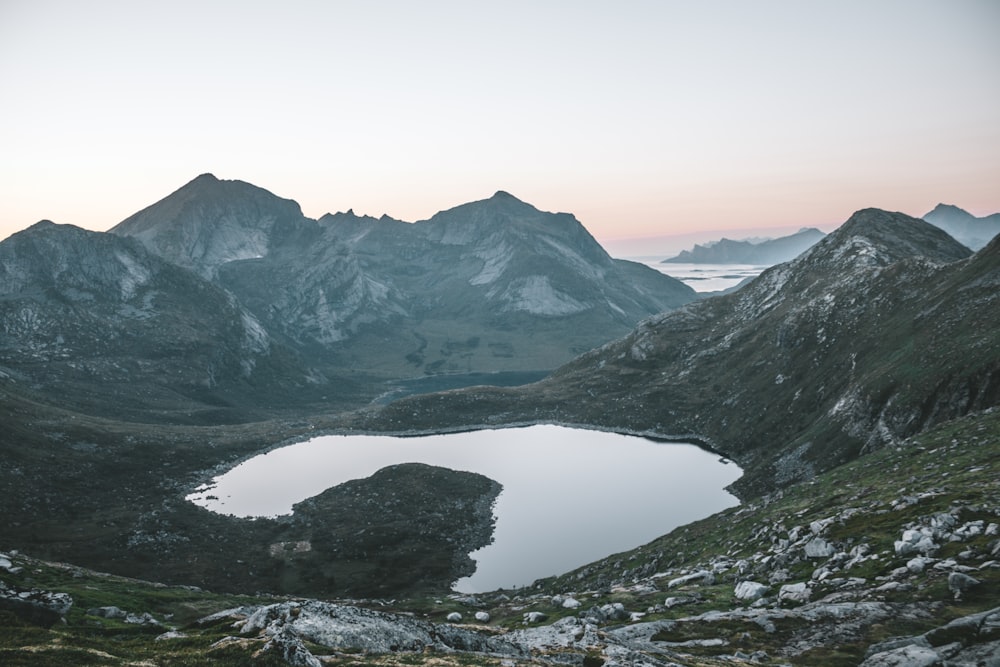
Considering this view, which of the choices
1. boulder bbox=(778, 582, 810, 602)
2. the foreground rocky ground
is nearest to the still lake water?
the foreground rocky ground

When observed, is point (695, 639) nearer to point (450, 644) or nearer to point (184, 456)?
point (450, 644)

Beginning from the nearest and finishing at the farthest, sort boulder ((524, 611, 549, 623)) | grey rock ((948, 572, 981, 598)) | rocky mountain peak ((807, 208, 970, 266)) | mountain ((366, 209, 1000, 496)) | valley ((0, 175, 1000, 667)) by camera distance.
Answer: grey rock ((948, 572, 981, 598)) → valley ((0, 175, 1000, 667)) → boulder ((524, 611, 549, 623)) → mountain ((366, 209, 1000, 496)) → rocky mountain peak ((807, 208, 970, 266))

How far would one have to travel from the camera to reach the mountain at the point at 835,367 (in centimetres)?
9081

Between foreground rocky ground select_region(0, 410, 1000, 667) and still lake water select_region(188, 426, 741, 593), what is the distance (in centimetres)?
4177

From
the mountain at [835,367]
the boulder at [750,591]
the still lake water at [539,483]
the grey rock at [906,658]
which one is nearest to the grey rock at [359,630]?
the boulder at [750,591]

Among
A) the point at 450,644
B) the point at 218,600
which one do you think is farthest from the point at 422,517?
the point at 450,644

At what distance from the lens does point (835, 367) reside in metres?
128

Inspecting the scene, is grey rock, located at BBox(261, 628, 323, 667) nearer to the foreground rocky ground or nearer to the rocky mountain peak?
the foreground rocky ground

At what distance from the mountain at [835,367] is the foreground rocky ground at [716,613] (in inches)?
1552

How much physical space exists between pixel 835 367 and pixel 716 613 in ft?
356

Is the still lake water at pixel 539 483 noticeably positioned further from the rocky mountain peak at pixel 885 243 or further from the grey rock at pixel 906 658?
the rocky mountain peak at pixel 885 243

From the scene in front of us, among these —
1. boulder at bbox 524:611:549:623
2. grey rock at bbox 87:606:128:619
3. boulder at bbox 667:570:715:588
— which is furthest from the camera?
boulder at bbox 667:570:715:588

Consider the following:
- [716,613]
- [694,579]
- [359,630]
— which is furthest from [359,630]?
[694,579]

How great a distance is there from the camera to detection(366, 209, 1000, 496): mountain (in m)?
90.8
